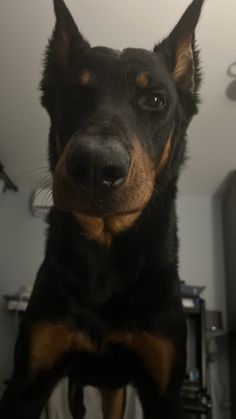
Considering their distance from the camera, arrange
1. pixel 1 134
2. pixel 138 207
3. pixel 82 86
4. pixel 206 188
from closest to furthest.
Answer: pixel 138 207 → pixel 82 86 → pixel 1 134 → pixel 206 188

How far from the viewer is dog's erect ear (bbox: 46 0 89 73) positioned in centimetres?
89

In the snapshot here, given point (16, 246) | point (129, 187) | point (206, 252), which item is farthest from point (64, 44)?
point (206, 252)

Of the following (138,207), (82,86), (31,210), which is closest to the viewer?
(138,207)

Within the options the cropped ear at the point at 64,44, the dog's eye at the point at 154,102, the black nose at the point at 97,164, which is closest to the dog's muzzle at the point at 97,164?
the black nose at the point at 97,164

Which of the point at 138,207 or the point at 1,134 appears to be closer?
the point at 138,207

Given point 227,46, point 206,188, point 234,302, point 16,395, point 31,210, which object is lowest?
point 16,395

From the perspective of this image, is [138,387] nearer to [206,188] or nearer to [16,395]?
[16,395]

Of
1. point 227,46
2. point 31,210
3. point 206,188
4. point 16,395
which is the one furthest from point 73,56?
point 206,188

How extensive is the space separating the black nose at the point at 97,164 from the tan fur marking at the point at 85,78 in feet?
0.82

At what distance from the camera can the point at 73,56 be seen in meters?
0.91

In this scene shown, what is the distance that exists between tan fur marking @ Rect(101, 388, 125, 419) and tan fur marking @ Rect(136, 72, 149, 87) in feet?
2.71

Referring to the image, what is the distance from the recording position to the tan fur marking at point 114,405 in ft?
3.72

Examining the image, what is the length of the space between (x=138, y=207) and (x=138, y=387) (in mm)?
476

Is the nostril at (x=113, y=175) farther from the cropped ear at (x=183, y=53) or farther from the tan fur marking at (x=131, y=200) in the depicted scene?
the cropped ear at (x=183, y=53)
